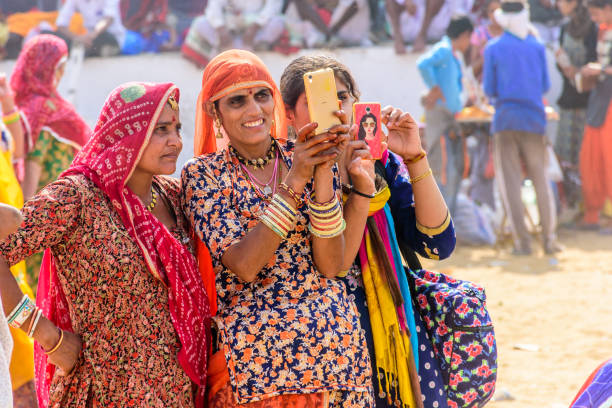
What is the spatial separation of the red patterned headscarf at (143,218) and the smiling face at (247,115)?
0.21 metres

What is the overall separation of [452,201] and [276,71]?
11.6 feet

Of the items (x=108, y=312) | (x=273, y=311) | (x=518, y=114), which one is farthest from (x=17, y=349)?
(x=518, y=114)

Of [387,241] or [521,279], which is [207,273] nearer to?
[387,241]

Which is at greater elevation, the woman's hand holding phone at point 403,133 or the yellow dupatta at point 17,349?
the woman's hand holding phone at point 403,133

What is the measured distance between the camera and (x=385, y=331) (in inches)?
104

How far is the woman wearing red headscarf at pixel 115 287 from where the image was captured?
2383 mm

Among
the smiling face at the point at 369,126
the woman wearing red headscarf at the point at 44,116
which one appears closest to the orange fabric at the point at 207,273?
the smiling face at the point at 369,126

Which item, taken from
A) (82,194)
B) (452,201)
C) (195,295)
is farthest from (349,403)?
(452,201)

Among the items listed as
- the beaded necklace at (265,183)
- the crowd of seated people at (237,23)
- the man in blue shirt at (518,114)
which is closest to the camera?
the beaded necklace at (265,183)

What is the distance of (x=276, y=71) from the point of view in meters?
11.6

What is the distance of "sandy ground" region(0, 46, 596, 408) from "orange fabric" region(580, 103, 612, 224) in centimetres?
58

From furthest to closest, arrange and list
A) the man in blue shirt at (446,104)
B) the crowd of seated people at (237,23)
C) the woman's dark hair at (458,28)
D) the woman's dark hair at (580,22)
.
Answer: the crowd of seated people at (237,23) → the woman's dark hair at (580,22) → the woman's dark hair at (458,28) → the man in blue shirt at (446,104)

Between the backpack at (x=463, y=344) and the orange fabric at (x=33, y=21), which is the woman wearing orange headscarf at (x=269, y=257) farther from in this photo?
the orange fabric at (x=33, y=21)

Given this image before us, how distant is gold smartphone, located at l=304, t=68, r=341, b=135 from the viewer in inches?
92.7
